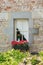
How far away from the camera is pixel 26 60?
3.38m

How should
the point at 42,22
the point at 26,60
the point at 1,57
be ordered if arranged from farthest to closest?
the point at 42,22
the point at 1,57
the point at 26,60

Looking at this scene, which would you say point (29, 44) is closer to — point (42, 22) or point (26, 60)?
point (42, 22)

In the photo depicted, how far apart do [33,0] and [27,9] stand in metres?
0.35

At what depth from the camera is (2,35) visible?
9.89 meters

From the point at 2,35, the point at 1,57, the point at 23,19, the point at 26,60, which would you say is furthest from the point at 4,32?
Answer: the point at 26,60

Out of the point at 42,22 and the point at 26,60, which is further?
the point at 42,22

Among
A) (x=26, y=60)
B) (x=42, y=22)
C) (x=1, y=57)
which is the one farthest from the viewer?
(x=42, y=22)

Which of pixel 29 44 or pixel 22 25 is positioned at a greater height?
pixel 22 25

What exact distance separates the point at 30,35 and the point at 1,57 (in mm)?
5735

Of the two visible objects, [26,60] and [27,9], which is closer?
[26,60]

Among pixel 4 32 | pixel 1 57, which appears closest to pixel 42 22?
pixel 4 32

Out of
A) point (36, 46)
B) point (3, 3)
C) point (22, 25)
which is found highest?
point (3, 3)

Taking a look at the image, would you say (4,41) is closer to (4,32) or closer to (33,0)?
(4,32)

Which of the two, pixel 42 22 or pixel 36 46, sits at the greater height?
pixel 42 22
